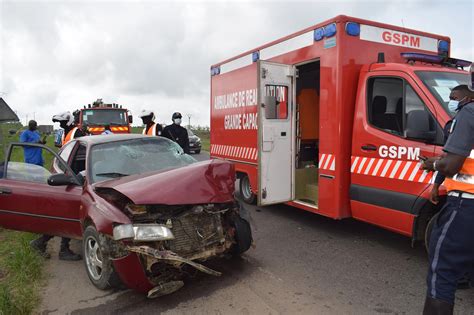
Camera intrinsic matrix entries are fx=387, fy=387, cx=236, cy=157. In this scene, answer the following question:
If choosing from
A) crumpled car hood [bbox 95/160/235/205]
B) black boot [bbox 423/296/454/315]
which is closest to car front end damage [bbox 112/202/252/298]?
crumpled car hood [bbox 95/160/235/205]

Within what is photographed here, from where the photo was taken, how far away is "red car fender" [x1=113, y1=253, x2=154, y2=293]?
351 cm

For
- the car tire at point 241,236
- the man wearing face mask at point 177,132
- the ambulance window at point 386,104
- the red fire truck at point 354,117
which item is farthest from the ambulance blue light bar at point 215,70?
the car tire at point 241,236

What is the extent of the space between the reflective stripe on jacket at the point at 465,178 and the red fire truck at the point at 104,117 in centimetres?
1439

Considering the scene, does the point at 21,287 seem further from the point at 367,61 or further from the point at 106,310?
the point at 367,61

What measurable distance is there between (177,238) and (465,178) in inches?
99.1

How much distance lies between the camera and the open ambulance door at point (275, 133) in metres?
5.82

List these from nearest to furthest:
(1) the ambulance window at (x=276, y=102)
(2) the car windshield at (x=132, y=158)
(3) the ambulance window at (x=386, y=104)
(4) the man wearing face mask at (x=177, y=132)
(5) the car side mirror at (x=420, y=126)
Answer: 1. (5) the car side mirror at (x=420, y=126)
2. (2) the car windshield at (x=132, y=158)
3. (3) the ambulance window at (x=386, y=104)
4. (1) the ambulance window at (x=276, y=102)
5. (4) the man wearing face mask at (x=177, y=132)

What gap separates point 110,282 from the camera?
3.82m

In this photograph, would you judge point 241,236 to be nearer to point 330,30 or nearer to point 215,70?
point 330,30

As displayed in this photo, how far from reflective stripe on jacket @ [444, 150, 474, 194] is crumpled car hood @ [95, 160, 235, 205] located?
7.05ft

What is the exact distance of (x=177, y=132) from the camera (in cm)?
780

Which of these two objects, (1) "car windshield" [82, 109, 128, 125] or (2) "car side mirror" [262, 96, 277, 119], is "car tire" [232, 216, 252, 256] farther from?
(1) "car windshield" [82, 109, 128, 125]

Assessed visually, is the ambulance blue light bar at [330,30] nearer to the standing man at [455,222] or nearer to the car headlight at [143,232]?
the standing man at [455,222]

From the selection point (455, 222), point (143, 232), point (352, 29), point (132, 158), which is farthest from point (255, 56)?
point (455, 222)
